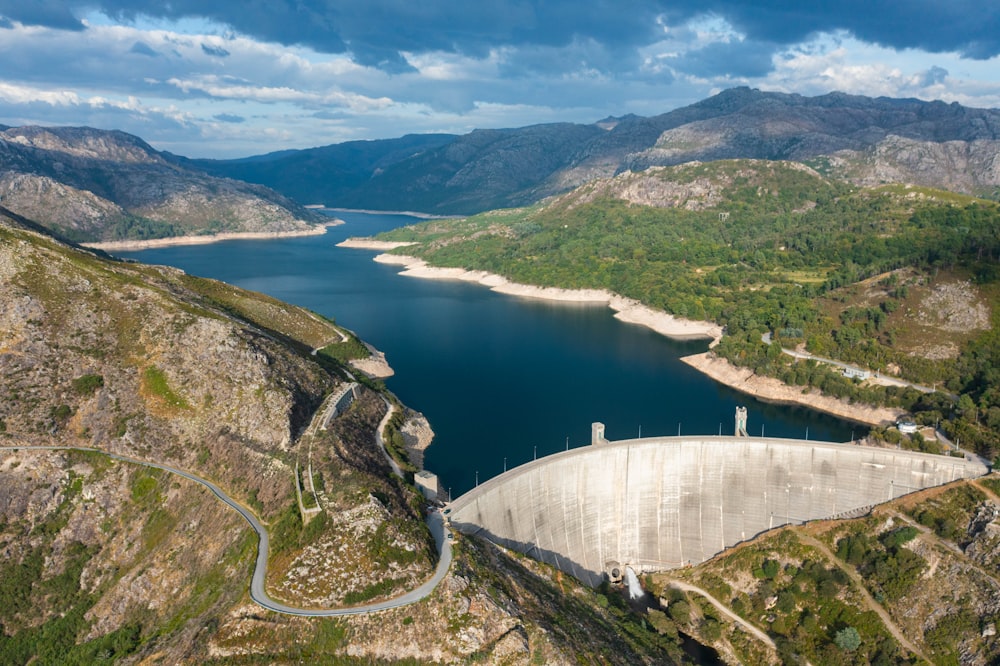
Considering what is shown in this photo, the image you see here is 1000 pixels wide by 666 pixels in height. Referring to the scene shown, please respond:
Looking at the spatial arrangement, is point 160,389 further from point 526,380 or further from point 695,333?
point 695,333

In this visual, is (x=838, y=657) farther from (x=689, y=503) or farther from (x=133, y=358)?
(x=133, y=358)

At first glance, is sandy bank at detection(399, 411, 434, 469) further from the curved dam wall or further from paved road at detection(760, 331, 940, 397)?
paved road at detection(760, 331, 940, 397)

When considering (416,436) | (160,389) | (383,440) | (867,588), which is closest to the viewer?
(867,588)

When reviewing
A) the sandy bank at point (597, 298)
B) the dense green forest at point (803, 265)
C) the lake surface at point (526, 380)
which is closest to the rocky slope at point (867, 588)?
the dense green forest at point (803, 265)

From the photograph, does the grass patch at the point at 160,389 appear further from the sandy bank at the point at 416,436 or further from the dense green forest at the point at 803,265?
the dense green forest at the point at 803,265

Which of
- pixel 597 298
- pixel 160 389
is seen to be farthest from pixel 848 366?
pixel 160 389

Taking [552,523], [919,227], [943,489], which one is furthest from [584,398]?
[919,227]
